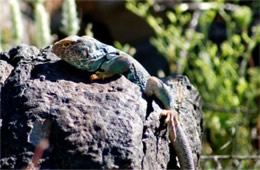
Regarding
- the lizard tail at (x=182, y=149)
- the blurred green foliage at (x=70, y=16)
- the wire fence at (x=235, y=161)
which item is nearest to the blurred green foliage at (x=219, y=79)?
the wire fence at (x=235, y=161)

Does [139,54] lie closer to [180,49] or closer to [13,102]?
[180,49]

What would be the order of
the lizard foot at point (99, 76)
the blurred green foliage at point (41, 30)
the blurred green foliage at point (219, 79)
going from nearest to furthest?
the lizard foot at point (99, 76)
the blurred green foliage at point (41, 30)
the blurred green foliage at point (219, 79)

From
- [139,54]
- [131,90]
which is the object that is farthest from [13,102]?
[139,54]

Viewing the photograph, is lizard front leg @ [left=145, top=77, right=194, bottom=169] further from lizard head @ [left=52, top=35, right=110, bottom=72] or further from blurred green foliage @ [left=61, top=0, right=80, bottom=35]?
blurred green foliage @ [left=61, top=0, right=80, bottom=35]

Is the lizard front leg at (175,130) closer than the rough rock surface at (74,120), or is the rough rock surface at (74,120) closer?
the rough rock surface at (74,120)

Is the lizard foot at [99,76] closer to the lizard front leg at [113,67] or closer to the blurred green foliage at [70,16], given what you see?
the lizard front leg at [113,67]

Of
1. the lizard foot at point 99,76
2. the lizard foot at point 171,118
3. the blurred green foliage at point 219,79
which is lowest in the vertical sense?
the lizard foot at point 171,118
